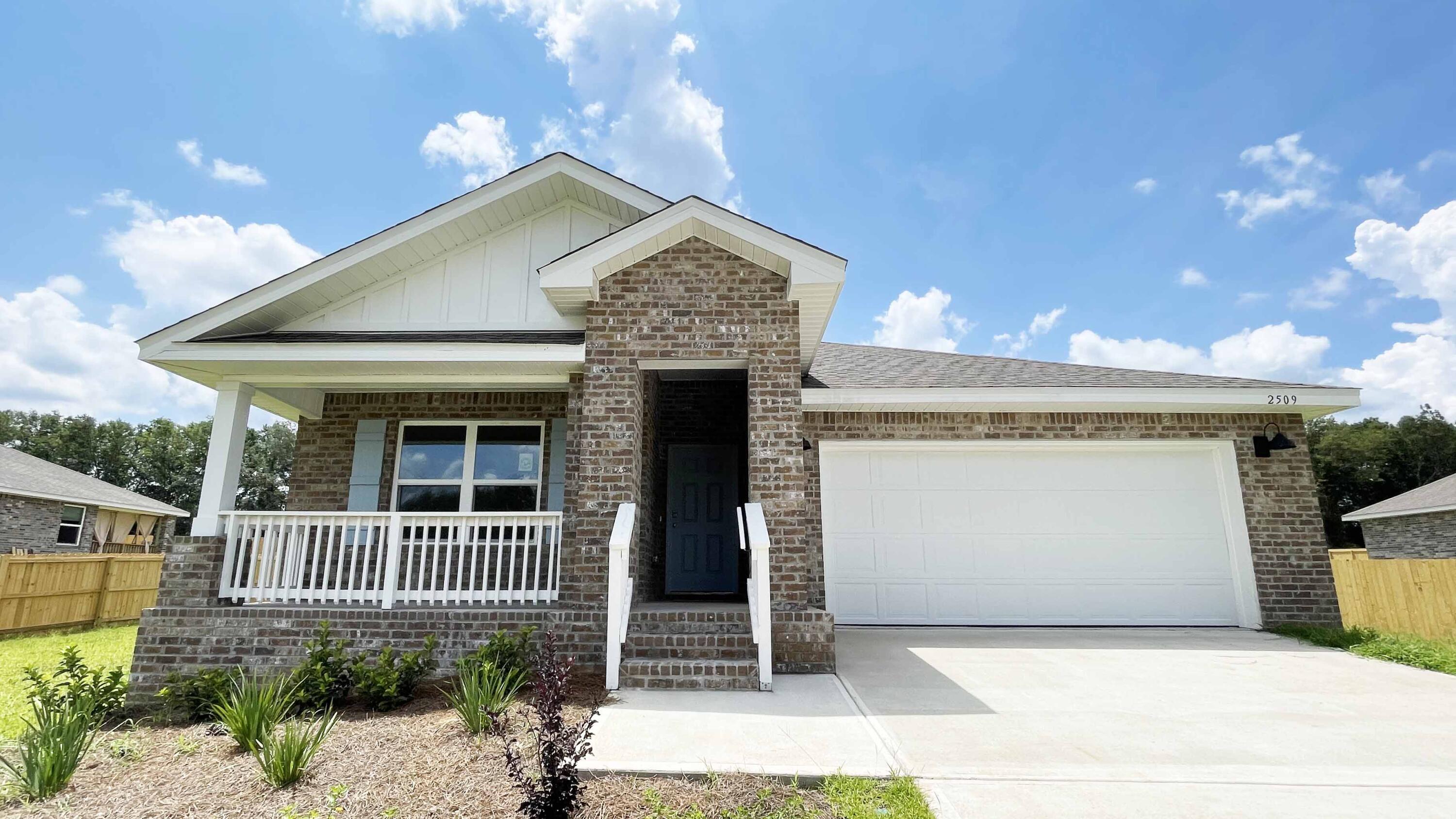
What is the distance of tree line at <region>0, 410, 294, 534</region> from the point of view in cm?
4225

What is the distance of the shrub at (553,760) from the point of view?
2.76 m

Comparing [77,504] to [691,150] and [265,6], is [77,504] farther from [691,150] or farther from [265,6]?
A: [691,150]

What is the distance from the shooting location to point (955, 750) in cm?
361

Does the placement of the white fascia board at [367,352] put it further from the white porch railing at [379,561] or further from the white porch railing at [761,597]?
the white porch railing at [761,597]

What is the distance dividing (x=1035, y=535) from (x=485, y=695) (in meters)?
6.93

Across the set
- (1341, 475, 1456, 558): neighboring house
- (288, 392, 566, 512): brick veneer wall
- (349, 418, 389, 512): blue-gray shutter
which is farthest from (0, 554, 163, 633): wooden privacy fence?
(1341, 475, 1456, 558): neighboring house

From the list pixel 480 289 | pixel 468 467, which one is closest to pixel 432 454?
pixel 468 467

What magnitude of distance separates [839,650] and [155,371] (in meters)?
8.06

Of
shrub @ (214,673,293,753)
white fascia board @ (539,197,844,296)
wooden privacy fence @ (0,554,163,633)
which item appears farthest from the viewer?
wooden privacy fence @ (0,554,163,633)

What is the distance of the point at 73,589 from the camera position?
39.4 ft

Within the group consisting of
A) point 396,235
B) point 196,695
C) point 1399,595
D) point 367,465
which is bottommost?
point 196,695

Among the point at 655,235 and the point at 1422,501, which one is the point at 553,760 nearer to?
the point at 655,235

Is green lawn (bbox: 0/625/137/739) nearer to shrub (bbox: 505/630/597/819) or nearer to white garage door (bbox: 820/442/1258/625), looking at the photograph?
shrub (bbox: 505/630/597/819)

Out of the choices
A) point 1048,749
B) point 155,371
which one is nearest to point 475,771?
point 1048,749
